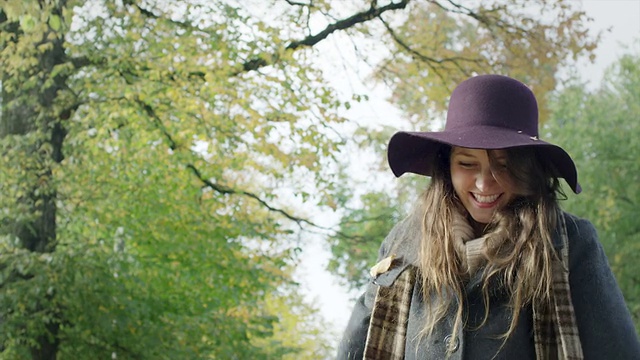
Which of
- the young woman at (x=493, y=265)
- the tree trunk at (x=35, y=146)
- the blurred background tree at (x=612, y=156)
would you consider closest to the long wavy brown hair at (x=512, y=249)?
the young woman at (x=493, y=265)

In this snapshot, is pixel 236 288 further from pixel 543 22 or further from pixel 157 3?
pixel 543 22

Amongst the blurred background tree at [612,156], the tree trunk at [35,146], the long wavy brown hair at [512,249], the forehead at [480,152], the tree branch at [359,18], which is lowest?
the long wavy brown hair at [512,249]

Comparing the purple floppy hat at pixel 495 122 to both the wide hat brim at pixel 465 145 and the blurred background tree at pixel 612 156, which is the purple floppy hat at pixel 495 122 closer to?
the wide hat brim at pixel 465 145

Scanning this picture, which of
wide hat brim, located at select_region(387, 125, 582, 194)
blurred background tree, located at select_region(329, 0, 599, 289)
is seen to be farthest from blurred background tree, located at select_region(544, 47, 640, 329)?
wide hat brim, located at select_region(387, 125, 582, 194)

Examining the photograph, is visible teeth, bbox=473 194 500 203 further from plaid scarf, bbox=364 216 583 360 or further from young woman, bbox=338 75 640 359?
plaid scarf, bbox=364 216 583 360

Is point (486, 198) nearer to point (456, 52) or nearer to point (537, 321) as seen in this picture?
point (537, 321)

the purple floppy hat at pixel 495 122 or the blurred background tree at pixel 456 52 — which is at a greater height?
the blurred background tree at pixel 456 52

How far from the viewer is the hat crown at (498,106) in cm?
274

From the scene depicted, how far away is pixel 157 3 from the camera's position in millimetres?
10422

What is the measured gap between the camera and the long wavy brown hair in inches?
99.7

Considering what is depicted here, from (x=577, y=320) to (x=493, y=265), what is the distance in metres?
0.27

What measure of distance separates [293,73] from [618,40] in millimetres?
11050

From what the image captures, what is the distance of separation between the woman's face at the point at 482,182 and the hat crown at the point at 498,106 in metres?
0.10

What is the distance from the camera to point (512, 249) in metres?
2.60
